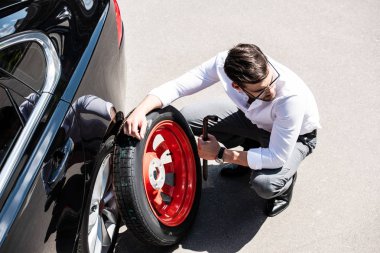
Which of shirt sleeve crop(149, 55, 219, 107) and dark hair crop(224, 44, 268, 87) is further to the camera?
shirt sleeve crop(149, 55, 219, 107)

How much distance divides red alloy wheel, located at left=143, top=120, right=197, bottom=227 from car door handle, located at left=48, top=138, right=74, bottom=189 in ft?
2.42

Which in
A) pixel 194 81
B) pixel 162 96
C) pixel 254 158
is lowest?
A: pixel 254 158

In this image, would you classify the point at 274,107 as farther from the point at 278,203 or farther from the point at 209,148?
the point at 278,203

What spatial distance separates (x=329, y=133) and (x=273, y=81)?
130 cm

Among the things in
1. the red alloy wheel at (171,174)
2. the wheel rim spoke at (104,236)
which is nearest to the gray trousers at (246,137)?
the red alloy wheel at (171,174)

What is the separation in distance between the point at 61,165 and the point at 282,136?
4.14 feet

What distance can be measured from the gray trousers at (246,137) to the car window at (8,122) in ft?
4.76

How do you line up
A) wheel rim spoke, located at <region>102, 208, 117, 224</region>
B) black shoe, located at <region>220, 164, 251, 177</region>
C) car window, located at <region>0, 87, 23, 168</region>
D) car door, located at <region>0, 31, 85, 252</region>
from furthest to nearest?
black shoe, located at <region>220, 164, 251, 177</region> < wheel rim spoke, located at <region>102, 208, 117, 224</region> < car window, located at <region>0, 87, 23, 168</region> < car door, located at <region>0, 31, 85, 252</region>

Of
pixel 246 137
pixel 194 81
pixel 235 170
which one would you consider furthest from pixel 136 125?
pixel 235 170

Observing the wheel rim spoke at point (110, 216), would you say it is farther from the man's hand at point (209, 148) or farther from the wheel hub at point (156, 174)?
the man's hand at point (209, 148)

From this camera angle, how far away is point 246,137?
12.2ft

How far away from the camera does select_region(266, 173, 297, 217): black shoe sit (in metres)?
3.62

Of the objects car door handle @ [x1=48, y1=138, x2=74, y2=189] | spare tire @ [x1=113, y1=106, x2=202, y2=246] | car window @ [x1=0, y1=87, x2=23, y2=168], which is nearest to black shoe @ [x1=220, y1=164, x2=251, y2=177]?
spare tire @ [x1=113, y1=106, x2=202, y2=246]

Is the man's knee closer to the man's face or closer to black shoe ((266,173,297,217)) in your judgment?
black shoe ((266,173,297,217))
